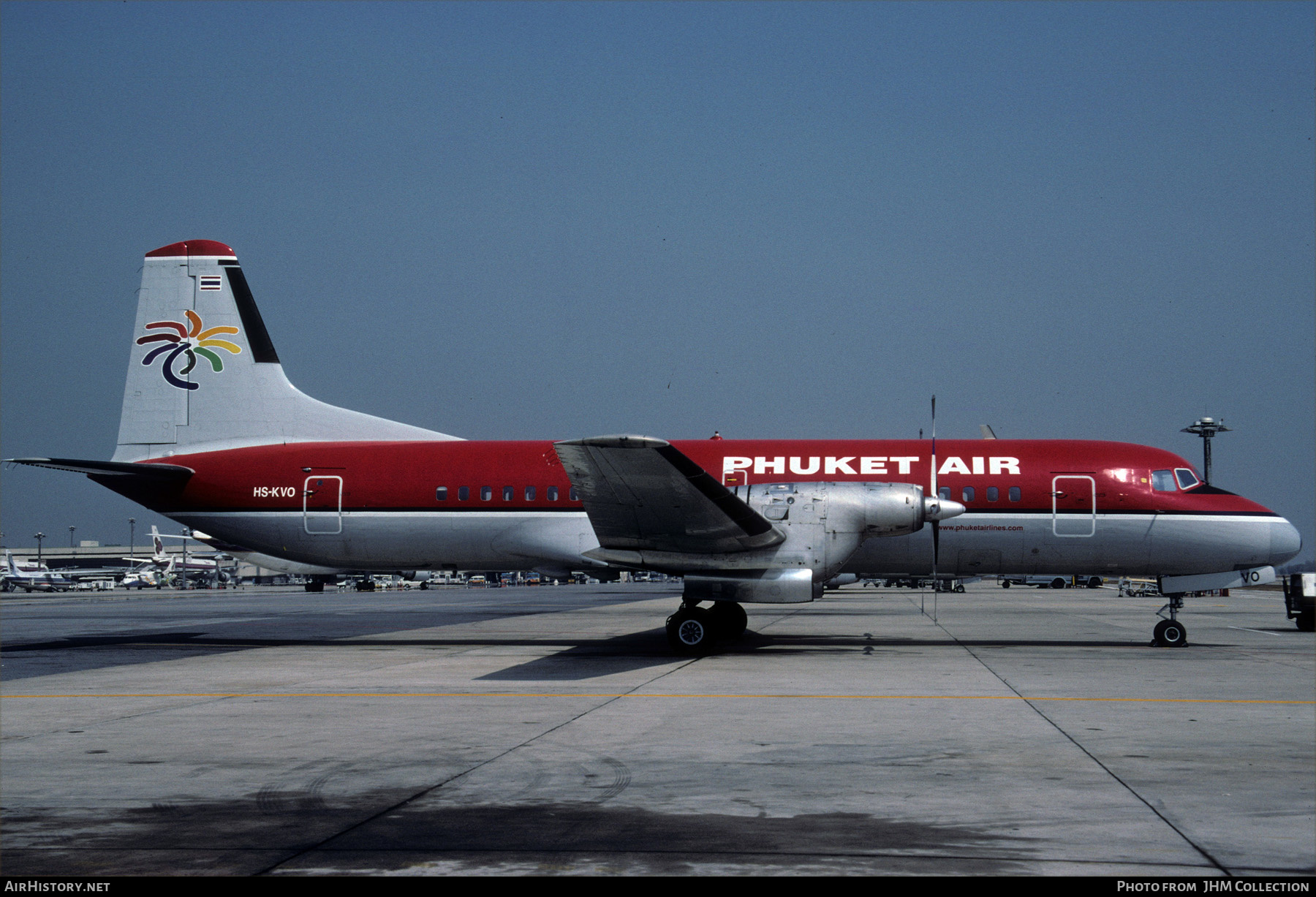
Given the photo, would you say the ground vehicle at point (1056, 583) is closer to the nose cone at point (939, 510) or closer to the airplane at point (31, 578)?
the nose cone at point (939, 510)

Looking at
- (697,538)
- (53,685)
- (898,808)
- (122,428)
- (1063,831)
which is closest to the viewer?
(1063,831)

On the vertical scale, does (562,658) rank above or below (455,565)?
below

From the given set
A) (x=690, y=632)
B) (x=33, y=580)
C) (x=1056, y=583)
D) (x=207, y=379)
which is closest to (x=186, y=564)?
(x=33, y=580)

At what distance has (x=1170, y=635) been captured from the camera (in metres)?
18.8

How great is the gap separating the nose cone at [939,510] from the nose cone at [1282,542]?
6.13m

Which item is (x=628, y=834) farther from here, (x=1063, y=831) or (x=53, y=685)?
(x=53, y=685)

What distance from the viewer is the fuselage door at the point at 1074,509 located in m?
19.0

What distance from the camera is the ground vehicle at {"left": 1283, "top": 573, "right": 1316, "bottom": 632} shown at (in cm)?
2409

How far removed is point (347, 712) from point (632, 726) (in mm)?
3304

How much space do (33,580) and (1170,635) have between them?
7921 centimetres

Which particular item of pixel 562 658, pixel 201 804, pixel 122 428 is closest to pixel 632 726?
pixel 201 804

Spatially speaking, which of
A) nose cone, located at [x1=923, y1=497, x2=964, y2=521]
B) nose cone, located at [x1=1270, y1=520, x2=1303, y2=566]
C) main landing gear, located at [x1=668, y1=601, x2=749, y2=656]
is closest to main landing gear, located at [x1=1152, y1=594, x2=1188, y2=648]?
nose cone, located at [x1=1270, y1=520, x2=1303, y2=566]

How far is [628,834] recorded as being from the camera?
6.02 metres

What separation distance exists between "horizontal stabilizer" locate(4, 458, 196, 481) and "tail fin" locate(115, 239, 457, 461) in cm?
86
